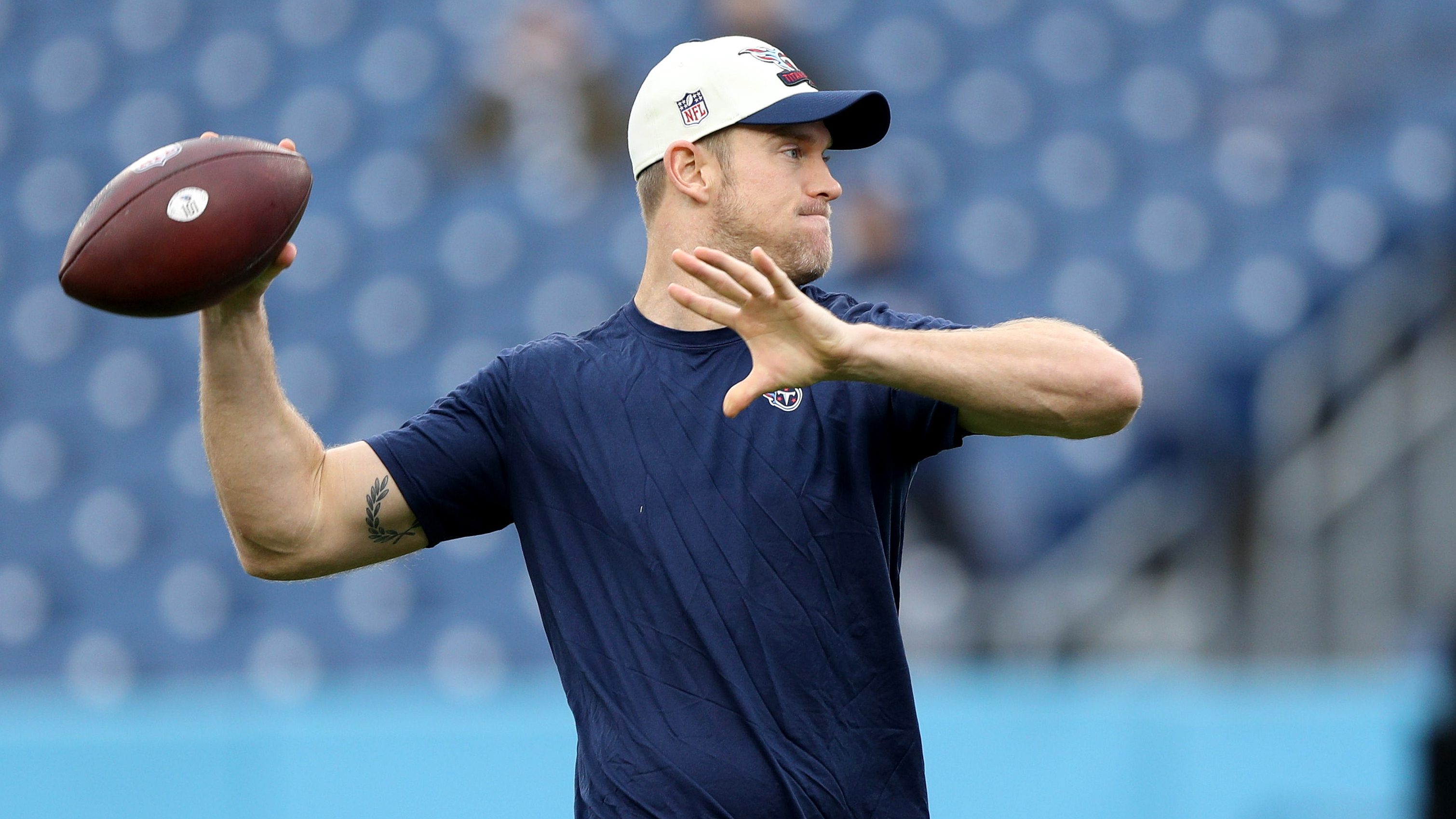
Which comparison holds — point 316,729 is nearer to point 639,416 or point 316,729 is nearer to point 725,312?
point 639,416

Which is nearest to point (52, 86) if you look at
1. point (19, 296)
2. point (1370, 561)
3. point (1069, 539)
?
point (19, 296)

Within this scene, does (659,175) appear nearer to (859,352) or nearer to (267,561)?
(859,352)

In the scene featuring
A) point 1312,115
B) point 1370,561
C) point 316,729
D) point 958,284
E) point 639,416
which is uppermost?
point 1312,115

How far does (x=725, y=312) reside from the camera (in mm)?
2406

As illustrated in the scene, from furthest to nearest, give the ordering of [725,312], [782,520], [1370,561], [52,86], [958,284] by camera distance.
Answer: [52,86]
[958,284]
[1370,561]
[782,520]
[725,312]

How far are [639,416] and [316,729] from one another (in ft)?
9.40

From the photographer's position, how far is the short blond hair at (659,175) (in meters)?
2.82

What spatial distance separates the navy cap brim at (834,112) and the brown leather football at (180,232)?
2.65 ft

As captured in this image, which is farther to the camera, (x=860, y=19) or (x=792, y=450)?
(x=860, y=19)

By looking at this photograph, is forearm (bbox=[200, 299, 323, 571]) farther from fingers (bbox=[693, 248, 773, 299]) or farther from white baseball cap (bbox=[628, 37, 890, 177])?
fingers (bbox=[693, 248, 773, 299])

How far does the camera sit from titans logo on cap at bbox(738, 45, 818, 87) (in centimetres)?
284

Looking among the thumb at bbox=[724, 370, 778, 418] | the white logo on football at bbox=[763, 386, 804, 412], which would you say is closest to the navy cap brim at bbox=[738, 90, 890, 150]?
the white logo on football at bbox=[763, 386, 804, 412]

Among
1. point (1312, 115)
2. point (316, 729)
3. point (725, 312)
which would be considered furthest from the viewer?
point (1312, 115)

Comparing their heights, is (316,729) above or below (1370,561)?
below
